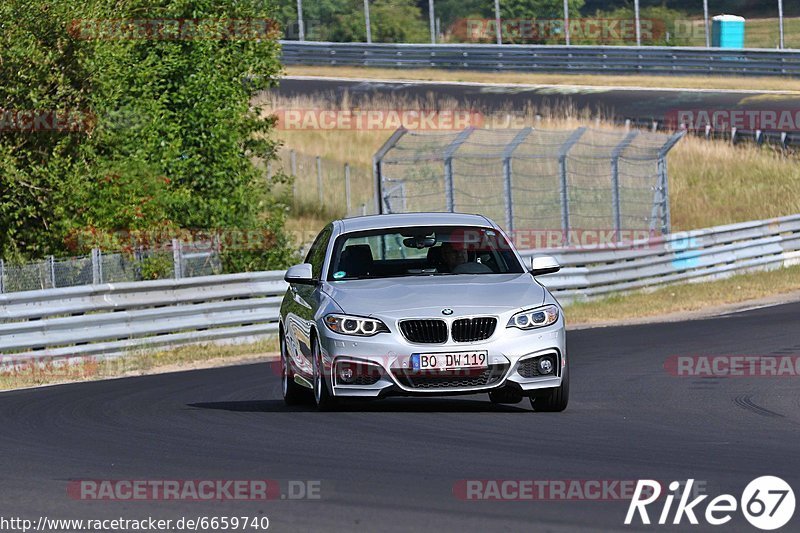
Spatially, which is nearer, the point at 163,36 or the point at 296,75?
the point at 163,36

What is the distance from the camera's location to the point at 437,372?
10641 mm

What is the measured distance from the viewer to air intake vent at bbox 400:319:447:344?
421 inches

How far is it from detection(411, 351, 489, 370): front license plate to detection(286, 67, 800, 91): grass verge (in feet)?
125

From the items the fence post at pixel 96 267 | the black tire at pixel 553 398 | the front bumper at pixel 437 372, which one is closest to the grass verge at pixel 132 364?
the fence post at pixel 96 267

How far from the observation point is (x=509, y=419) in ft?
34.9

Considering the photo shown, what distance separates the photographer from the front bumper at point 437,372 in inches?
419

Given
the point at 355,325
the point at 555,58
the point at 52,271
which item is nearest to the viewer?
the point at 355,325

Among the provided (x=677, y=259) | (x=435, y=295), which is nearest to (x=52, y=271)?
(x=435, y=295)

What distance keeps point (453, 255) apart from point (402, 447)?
9.77 ft

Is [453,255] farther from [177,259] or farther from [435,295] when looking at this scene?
[177,259]

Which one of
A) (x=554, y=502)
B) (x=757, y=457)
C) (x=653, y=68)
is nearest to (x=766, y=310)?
(x=757, y=457)

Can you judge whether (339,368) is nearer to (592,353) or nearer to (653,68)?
(592,353)

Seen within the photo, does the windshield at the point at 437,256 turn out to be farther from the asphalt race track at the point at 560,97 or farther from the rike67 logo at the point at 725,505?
the asphalt race track at the point at 560,97

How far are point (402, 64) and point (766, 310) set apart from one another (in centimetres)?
3303
